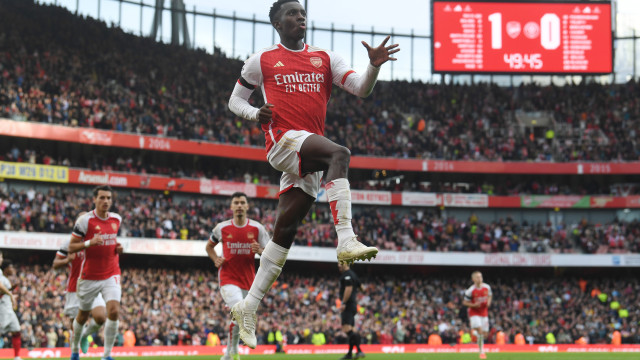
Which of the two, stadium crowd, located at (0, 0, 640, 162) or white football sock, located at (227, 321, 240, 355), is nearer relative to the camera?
white football sock, located at (227, 321, 240, 355)

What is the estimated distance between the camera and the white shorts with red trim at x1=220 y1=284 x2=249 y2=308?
Answer: 1240 centimetres

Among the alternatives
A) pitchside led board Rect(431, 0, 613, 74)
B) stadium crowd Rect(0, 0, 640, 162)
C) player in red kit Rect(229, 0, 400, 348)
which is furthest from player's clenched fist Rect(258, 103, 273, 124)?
pitchside led board Rect(431, 0, 613, 74)

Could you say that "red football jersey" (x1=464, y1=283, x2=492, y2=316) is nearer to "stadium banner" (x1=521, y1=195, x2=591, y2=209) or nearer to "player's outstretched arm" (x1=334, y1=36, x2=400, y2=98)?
"player's outstretched arm" (x1=334, y1=36, x2=400, y2=98)

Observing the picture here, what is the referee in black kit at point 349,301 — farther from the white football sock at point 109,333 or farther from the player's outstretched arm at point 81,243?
the player's outstretched arm at point 81,243

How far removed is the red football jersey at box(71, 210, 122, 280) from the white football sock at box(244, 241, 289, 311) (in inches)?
236

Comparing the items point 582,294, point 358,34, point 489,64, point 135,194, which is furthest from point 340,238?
point 358,34

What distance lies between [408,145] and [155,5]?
2009cm

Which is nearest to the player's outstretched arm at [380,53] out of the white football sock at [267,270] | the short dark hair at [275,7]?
the short dark hair at [275,7]

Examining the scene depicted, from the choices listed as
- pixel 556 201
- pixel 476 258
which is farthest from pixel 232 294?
pixel 556 201

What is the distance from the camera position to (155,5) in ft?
162

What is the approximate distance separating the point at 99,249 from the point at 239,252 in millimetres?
2409

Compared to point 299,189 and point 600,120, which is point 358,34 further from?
point 299,189

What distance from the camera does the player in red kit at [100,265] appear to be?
11.9 metres

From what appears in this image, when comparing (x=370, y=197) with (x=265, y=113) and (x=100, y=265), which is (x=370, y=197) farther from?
(x=265, y=113)
